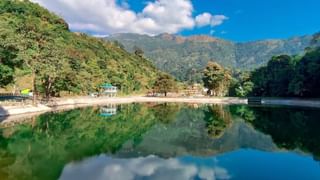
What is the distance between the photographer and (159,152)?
1747cm

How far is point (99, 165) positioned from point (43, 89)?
39.6 metres

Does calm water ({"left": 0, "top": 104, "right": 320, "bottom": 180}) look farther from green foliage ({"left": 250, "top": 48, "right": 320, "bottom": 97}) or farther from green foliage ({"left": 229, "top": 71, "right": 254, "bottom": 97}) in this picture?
green foliage ({"left": 229, "top": 71, "right": 254, "bottom": 97})

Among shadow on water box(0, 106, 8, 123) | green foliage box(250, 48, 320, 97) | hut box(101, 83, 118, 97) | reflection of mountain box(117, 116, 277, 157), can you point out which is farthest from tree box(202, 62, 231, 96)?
shadow on water box(0, 106, 8, 123)

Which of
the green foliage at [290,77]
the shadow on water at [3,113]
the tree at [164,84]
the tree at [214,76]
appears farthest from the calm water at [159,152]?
the tree at [164,84]

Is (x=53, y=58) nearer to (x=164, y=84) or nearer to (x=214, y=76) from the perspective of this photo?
(x=164, y=84)

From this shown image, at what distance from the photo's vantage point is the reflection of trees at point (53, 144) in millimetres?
13597

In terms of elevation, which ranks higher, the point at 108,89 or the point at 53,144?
the point at 108,89

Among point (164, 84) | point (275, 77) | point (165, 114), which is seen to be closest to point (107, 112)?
point (165, 114)

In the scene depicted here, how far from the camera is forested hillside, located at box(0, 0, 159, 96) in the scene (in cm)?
3536

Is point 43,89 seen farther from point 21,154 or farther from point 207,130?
point 21,154

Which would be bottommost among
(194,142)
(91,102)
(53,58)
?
(194,142)

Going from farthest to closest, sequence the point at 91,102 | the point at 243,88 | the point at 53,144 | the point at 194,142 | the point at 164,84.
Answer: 1. the point at 164,84
2. the point at 243,88
3. the point at 91,102
4. the point at 194,142
5. the point at 53,144

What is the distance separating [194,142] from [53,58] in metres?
28.2

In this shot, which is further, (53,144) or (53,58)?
(53,58)
